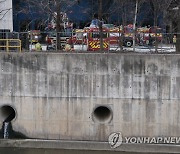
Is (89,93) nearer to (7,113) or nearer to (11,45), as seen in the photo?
(7,113)

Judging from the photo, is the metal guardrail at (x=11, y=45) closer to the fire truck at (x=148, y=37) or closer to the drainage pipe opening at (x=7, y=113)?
the drainage pipe opening at (x=7, y=113)

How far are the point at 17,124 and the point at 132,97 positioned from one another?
491 centimetres

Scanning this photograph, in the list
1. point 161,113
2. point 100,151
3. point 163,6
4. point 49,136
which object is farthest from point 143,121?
point 163,6

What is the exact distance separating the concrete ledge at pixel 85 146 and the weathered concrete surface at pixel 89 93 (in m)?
0.28

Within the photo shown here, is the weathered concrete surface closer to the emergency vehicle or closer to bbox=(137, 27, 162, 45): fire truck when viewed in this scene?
the emergency vehicle

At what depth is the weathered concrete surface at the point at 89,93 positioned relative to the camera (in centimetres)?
1717

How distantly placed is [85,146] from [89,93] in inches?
85.2

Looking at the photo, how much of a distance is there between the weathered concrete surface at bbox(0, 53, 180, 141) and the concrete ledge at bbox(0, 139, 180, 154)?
0.28 metres

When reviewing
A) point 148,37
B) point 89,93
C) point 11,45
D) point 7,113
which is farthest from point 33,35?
point 148,37

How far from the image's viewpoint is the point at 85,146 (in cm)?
1733

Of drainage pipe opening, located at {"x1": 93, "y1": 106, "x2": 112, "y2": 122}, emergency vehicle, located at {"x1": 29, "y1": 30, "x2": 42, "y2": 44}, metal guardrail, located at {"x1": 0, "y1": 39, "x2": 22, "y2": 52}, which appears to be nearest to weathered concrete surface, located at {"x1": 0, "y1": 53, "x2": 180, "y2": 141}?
drainage pipe opening, located at {"x1": 93, "y1": 106, "x2": 112, "y2": 122}

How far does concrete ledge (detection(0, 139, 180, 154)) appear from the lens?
17.2 m

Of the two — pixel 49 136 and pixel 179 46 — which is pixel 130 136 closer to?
pixel 49 136

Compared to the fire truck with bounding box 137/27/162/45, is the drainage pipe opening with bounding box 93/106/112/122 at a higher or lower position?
lower
